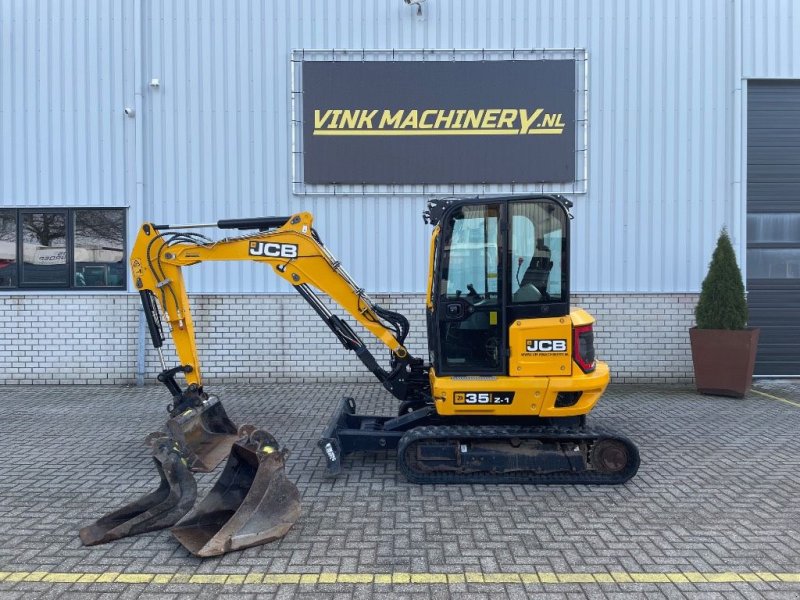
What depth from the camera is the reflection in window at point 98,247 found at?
10.7m

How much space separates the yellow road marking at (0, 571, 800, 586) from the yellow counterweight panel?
74.3 inches

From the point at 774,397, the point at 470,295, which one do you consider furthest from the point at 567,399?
the point at 774,397

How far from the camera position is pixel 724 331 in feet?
31.6

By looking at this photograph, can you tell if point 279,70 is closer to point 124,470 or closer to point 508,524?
point 124,470

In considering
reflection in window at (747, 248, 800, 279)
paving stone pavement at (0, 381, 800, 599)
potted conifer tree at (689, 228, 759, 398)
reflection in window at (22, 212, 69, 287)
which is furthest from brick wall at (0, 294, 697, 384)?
paving stone pavement at (0, 381, 800, 599)

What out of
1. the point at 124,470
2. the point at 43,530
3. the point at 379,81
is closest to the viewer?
the point at 43,530

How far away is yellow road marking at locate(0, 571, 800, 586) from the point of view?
3.94 meters

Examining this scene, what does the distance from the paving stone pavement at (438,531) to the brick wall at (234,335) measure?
2.96 metres

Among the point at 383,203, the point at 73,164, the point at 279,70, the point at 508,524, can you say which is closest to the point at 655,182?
the point at 383,203

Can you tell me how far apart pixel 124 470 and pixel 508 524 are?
3.70 meters

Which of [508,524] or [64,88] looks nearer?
[508,524]

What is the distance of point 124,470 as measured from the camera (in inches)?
242

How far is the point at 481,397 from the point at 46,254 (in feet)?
27.7

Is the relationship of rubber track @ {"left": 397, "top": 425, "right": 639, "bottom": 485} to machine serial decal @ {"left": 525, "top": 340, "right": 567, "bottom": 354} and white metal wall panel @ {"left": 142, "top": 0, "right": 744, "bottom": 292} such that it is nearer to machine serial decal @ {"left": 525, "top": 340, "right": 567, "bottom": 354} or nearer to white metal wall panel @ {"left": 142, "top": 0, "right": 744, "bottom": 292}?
machine serial decal @ {"left": 525, "top": 340, "right": 567, "bottom": 354}
